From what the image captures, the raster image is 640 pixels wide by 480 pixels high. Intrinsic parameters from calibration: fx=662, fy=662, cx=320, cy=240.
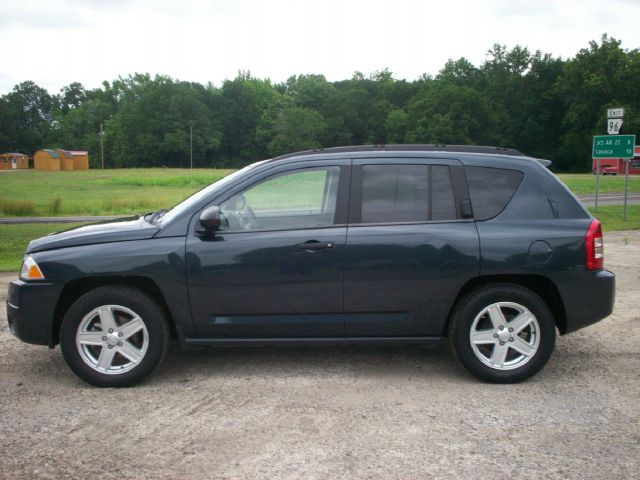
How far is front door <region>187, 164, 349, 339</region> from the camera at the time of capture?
4.72m

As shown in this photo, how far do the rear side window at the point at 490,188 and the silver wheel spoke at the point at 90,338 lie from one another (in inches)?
112

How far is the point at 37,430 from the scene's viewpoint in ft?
13.0

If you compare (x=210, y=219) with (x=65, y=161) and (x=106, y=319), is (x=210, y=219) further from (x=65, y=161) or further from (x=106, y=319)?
(x=65, y=161)

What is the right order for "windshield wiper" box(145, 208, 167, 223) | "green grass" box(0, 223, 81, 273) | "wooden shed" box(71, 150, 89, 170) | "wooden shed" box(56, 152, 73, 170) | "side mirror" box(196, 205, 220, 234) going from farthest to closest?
"wooden shed" box(71, 150, 89, 170) → "wooden shed" box(56, 152, 73, 170) → "green grass" box(0, 223, 81, 273) → "windshield wiper" box(145, 208, 167, 223) → "side mirror" box(196, 205, 220, 234)

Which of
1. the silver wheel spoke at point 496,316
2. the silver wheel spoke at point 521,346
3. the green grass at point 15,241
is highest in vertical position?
the silver wheel spoke at point 496,316

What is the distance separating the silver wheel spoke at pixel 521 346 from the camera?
189 inches

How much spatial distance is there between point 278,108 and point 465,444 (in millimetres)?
97574

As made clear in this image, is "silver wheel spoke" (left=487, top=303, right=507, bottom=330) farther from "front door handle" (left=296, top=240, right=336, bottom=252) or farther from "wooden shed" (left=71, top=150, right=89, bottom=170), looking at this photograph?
"wooden shed" (left=71, top=150, right=89, bottom=170)

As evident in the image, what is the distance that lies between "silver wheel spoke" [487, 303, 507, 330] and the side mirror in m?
2.05

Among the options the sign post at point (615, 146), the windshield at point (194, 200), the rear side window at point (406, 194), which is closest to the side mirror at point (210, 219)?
the windshield at point (194, 200)

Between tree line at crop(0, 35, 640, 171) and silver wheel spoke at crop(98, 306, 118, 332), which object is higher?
tree line at crop(0, 35, 640, 171)

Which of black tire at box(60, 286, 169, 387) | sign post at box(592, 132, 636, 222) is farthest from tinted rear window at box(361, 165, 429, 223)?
sign post at box(592, 132, 636, 222)

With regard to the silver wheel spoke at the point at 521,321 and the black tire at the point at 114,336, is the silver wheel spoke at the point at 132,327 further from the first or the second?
the silver wheel spoke at the point at 521,321

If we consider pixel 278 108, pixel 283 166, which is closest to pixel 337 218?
pixel 283 166
